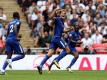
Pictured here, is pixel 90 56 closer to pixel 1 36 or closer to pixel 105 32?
pixel 105 32

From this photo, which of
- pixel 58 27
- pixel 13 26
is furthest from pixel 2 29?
pixel 13 26

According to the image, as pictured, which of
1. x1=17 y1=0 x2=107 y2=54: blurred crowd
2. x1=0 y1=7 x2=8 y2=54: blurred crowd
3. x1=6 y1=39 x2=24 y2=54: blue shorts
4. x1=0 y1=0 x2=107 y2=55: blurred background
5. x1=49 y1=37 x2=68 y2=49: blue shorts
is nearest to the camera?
x1=6 y1=39 x2=24 y2=54: blue shorts

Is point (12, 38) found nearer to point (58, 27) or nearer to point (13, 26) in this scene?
point (13, 26)

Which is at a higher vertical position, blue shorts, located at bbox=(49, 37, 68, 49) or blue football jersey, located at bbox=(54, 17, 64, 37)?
blue football jersey, located at bbox=(54, 17, 64, 37)

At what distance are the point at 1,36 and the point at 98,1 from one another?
21.8 ft

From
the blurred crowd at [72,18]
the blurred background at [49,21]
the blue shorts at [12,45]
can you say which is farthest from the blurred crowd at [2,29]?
the blue shorts at [12,45]

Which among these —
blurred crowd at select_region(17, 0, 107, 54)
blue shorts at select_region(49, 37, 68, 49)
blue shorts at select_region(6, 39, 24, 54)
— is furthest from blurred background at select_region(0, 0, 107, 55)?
blue shorts at select_region(6, 39, 24, 54)

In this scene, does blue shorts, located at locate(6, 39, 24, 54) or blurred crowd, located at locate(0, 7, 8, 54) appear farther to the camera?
blurred crowd, located at locate(0, 7, 8, 54)

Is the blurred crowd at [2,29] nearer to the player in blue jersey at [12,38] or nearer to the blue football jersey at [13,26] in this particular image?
the player in blue jersey at [12,38]

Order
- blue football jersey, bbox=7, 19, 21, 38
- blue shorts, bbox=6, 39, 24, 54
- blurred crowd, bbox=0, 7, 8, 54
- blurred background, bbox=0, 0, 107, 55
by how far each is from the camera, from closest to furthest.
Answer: blue football jersey, bbox=7, 19, 21, 38 < blue shorts, bbox=6, 39, 24, 54 < blurred crowd, bbox=0, 7, 8, 54 < blurred background, bbox=0, 0, 107, 55

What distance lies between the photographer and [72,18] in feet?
105

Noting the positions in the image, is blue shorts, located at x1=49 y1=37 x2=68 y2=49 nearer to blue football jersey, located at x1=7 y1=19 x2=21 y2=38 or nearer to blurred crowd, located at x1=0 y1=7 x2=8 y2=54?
blue football jersey, located at x1=7 y1=19 x2=21 y2=38

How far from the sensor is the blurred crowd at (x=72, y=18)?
31.0 meters

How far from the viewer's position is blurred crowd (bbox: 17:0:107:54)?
102 feet
